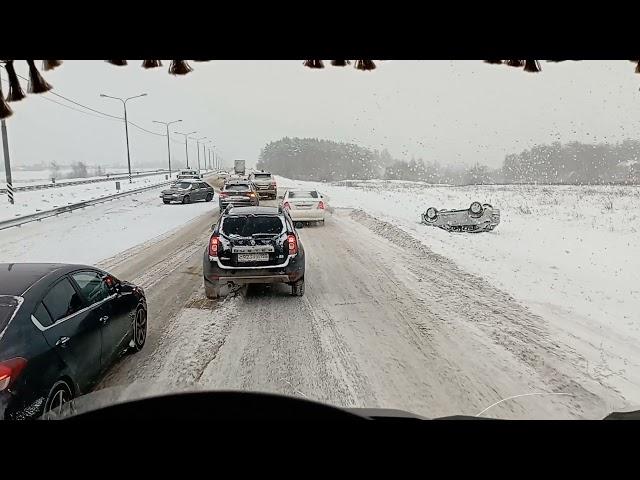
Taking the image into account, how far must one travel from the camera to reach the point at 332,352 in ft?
17.5

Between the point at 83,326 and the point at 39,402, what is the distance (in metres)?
1.01

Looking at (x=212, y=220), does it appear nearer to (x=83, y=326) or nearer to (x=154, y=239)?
(x=154, y=239)

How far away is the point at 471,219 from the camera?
16203mm

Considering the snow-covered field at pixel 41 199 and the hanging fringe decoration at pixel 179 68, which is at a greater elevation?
the hanging fringe decoration at pixel 179 68

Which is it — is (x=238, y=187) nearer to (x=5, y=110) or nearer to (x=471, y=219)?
(x=471, y=219)

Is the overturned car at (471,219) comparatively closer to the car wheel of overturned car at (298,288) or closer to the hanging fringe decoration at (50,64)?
the car wheel of overturned car at (298,288)

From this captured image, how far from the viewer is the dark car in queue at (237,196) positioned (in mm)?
21922

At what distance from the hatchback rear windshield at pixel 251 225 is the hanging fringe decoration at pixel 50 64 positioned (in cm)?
516

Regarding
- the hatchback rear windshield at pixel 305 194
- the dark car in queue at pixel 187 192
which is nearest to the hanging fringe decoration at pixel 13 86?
the hatchback rear windshield at pixel 305 194

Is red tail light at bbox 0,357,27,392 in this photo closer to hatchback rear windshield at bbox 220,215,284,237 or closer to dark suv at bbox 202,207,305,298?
dark suv at bbox 202,207,305,298

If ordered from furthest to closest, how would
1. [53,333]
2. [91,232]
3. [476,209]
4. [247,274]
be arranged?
[476,209]
[91,232]
[247,274]
[53,333]

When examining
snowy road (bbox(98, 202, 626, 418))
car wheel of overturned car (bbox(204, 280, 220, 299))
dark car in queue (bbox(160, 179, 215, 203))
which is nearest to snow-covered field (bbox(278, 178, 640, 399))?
snowy road (bbox(98, 202, 626, 418))

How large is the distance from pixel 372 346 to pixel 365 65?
360 cm

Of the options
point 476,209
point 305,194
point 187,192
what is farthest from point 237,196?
point 476,209
